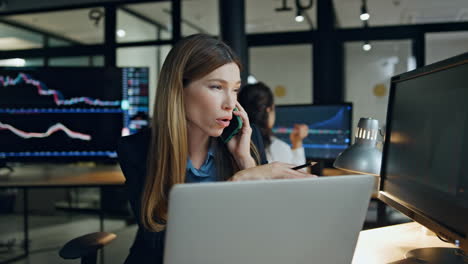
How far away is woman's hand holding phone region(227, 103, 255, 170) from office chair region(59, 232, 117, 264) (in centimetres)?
47

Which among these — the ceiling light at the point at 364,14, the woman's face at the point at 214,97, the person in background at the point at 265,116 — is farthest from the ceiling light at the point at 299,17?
the woman's face at the point at 214,97

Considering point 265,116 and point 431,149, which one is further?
point 265,116

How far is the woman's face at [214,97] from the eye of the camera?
3.82 ft

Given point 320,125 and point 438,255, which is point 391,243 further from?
point 320,125

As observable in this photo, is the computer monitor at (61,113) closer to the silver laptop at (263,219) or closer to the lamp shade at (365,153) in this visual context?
the lamp shade at (365,153)

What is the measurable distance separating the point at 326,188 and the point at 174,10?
189 inches

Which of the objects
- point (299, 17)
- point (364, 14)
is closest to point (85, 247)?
point (299, 17)

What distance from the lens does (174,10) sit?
505 centimetres

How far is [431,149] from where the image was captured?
101 centimetres

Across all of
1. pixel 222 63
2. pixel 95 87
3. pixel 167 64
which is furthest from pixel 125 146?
pixel 95 87

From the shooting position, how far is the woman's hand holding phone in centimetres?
134

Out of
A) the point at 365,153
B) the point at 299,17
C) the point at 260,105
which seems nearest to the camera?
the point at 365,153

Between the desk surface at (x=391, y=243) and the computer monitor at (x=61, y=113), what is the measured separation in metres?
2.23

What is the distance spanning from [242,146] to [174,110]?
11.4 inches
